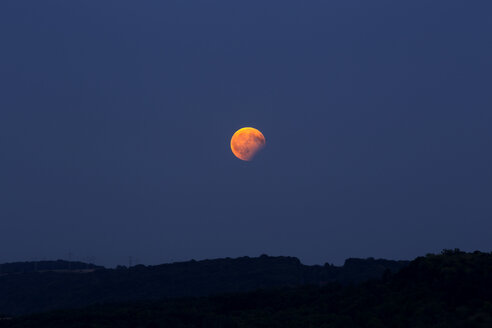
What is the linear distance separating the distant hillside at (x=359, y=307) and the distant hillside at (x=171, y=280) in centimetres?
6509

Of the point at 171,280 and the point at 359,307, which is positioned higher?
the point at 171,280

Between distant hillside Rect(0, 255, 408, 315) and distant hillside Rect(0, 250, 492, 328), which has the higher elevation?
distant hillside Rect(0, 255, 408, 315)

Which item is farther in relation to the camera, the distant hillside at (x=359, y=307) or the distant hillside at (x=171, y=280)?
the distant hillside at (x=171, y=280)

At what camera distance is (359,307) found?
49844 millimetres

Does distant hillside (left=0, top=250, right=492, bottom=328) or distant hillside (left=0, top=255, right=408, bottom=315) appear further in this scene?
distant hillside (left=0, top=255, right=408, bottom=315)

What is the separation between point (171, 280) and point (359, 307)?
104793 mm

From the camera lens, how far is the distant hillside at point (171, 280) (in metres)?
137

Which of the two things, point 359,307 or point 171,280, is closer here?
point 359,307

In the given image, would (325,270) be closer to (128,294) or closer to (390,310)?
(128,294)

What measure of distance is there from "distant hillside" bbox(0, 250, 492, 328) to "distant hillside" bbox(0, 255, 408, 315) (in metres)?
65.1

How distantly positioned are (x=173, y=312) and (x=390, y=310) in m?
22.8

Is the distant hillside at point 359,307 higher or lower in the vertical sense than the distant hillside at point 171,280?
lower

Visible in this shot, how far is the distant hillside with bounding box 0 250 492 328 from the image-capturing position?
43.3m

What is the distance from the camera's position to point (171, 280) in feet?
491
